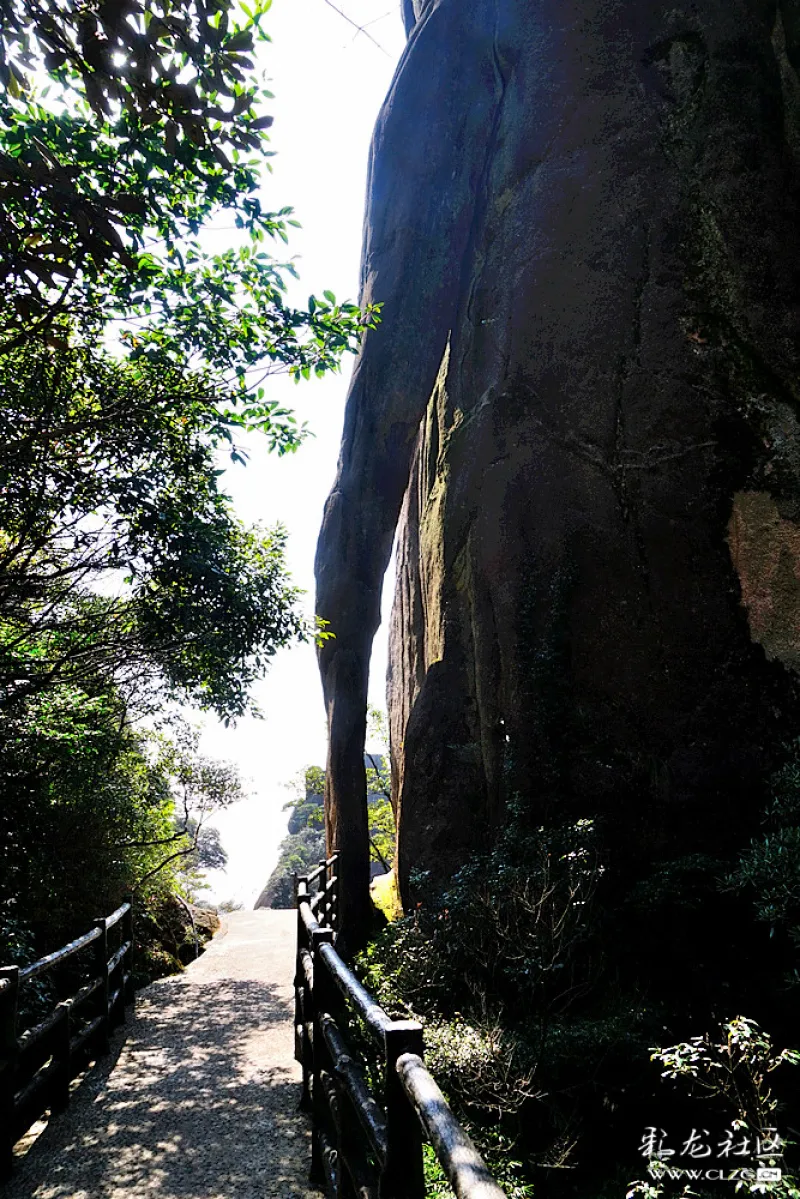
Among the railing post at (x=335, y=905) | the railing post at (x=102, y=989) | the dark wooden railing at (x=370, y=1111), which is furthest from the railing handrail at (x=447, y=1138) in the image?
the railing post at (x=335, y=905)

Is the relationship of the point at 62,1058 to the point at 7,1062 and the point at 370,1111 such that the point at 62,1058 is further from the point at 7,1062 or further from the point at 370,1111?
the point at 370,1111

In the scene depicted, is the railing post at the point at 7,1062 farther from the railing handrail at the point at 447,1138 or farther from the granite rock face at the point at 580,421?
the granite rock face at the point at 580,421

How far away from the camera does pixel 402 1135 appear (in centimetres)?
210

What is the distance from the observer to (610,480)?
26.1ft

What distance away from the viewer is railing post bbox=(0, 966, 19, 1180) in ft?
12.1

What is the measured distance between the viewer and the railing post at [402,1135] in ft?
6.83

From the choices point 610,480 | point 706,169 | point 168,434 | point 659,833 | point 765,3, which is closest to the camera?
point 168,434

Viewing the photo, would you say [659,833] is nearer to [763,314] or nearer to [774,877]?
[774,877]

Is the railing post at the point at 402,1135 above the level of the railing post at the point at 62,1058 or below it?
above

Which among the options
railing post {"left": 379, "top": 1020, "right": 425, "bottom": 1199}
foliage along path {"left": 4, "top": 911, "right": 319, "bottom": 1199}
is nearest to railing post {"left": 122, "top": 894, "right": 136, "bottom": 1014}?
foliage along path {"left": 4, "top": 911, "right": 319, "bottom": 1199}

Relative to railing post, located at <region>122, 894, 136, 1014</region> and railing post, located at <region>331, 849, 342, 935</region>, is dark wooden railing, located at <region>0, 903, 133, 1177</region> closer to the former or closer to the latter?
railing post, located at <region>122, 894, 136, 1014</region>

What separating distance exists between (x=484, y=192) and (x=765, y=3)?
3.83m

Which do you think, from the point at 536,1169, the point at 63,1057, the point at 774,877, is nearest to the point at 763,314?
the point at 774,877

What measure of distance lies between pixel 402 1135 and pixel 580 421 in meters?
7.33
